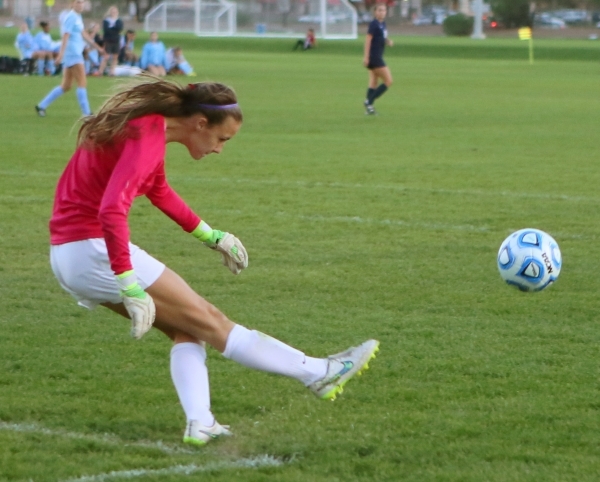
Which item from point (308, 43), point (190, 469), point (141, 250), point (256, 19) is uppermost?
point (141, 250)

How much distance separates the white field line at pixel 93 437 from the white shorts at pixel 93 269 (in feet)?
1.90

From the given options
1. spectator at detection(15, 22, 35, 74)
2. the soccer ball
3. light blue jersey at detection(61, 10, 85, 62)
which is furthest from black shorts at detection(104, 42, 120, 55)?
the soccer ball

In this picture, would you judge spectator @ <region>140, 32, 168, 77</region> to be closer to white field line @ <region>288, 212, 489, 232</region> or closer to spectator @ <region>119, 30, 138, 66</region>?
spectator @ <region>119, 30, 138, 66</region>

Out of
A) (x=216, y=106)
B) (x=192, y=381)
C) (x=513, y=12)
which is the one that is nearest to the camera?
(x=216, y=106)

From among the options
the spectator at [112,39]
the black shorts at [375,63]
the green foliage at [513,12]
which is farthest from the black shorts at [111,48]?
the green foliage at [513,12]

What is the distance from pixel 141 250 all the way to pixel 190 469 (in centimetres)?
84

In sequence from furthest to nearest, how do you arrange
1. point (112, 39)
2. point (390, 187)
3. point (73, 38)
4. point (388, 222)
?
1. point (112, 39)
2. point (73, 38)
3. point (390, 187)
4. point (388, 222)

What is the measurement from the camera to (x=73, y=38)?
723 inches

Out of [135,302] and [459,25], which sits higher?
[135,302]

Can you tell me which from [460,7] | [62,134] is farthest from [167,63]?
[460,7]

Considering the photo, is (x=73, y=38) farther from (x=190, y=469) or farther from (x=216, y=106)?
(x=190, y=469)

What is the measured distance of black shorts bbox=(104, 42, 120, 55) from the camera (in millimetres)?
32719

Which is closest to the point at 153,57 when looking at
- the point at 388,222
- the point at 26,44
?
the point at 26,44

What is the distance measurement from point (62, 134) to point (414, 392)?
39.2 ft
